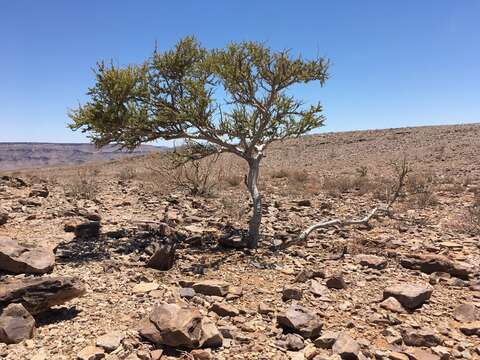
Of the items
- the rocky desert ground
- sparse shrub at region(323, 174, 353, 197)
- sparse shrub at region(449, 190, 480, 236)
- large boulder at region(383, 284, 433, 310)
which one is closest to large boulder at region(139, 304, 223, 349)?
the rocky desert ground

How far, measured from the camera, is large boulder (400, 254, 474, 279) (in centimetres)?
649

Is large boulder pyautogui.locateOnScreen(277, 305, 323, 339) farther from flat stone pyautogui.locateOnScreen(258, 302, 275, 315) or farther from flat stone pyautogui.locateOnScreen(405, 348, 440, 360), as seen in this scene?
flat stone pyautogui.locateOnScreen(405, 348, 440, 360)

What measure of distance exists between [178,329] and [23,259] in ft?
9.74

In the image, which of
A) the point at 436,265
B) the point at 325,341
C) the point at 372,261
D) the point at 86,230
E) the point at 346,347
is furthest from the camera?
the point at 86,230

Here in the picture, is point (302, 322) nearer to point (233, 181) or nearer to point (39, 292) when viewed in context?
point (39, 292)

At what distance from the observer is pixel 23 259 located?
5.54 m

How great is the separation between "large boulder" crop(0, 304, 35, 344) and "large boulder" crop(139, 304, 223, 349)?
3.76ft

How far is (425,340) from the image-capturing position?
14.6 ft

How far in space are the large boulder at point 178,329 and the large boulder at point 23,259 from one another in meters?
2.26

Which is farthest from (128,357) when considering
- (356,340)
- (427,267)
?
(427,267)

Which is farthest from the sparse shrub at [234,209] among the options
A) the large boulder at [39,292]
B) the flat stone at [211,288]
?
the large boulder at [39,292]

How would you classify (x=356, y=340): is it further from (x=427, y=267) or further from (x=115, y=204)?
(x=115, y=204)

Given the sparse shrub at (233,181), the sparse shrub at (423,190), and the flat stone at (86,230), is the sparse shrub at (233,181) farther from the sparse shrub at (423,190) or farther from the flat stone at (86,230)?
the flat stone at (86,230)

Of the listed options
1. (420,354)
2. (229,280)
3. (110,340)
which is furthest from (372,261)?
(110,340)
